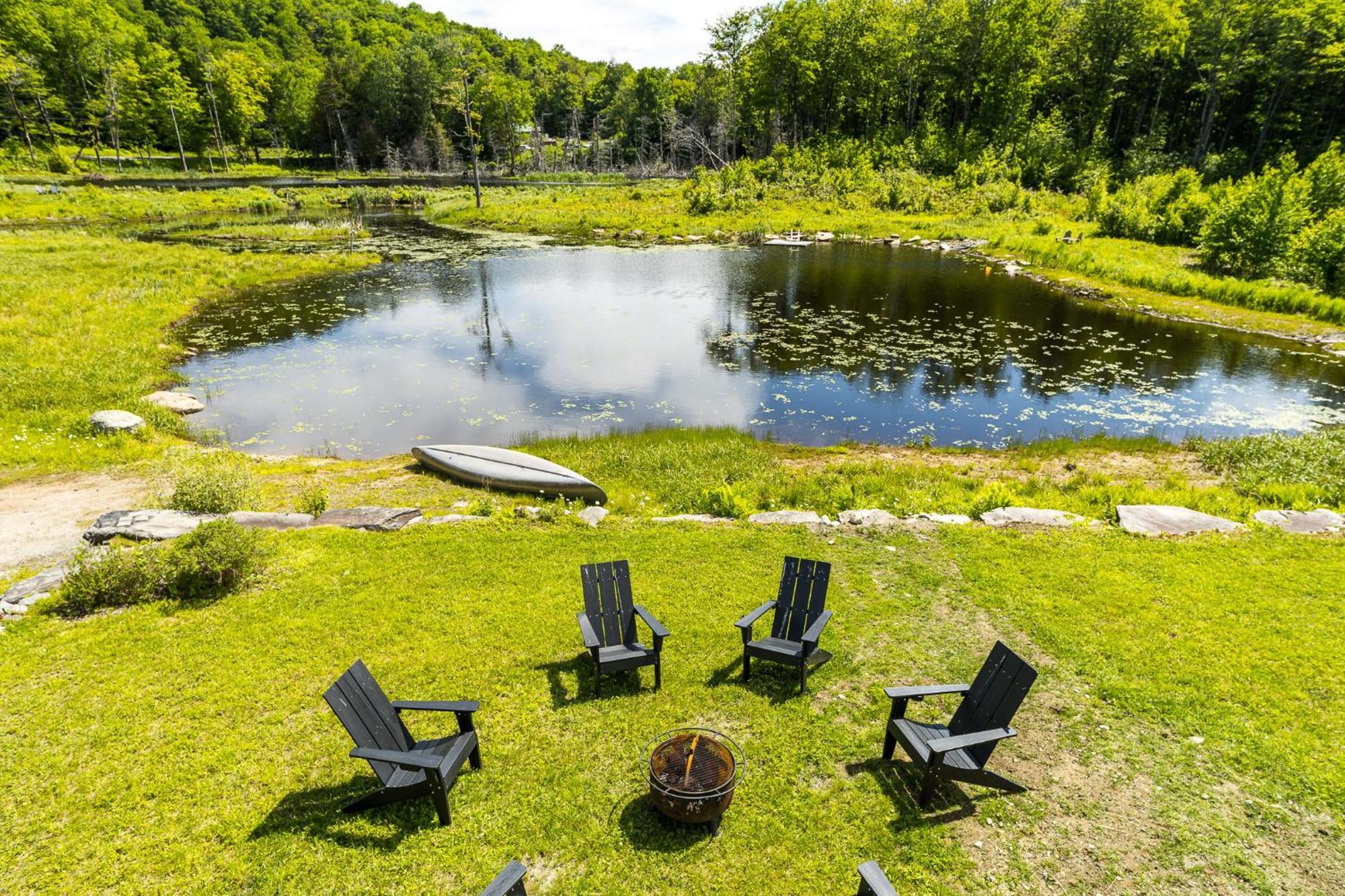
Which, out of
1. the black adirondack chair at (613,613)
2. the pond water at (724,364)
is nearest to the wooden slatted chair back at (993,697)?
the black adirondack chair at (613,613)

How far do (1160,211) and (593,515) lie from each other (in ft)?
152

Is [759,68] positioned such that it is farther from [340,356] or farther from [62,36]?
[62,36]

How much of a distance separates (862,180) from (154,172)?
84919 mm

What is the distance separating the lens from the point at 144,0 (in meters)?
126

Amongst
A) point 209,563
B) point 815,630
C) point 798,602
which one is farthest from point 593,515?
point 209,563

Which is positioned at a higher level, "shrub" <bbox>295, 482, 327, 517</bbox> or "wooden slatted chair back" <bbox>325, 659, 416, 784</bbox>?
"wooden slatted chair back" <bbox>325, 659, 416, 784</bbox>

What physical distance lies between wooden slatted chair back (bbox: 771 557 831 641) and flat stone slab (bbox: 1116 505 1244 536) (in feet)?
22.7

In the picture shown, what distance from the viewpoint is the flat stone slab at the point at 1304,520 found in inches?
413

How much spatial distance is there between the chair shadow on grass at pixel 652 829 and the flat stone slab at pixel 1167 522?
31.1ft

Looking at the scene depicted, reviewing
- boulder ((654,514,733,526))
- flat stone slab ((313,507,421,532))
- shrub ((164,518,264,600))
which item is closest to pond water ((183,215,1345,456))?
flat stone slab ((313,507,421,532))

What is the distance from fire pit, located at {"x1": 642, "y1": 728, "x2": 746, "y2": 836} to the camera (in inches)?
203

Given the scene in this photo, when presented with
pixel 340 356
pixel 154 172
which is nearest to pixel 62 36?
pixel 154 172

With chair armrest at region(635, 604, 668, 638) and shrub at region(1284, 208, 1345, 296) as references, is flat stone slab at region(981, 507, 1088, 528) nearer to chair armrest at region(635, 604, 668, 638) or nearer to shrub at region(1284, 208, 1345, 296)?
chair armrest at region(635, 604, 668, 638)

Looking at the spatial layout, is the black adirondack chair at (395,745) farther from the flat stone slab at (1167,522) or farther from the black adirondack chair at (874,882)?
the flat stone slab at (1167,522)
